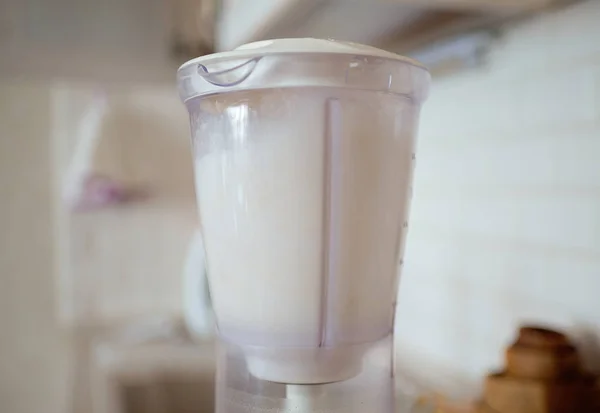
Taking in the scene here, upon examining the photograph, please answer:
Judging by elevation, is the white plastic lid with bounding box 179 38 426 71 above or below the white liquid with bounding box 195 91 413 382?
above

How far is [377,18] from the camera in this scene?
29.8 inches

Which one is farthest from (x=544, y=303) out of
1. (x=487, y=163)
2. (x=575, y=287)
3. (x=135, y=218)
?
(x=135, y=218)

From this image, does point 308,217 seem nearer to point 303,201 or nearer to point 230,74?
point 303,201

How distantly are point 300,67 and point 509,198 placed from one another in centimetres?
40

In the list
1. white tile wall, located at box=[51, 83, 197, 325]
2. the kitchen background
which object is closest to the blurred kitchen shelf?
the kitchen background

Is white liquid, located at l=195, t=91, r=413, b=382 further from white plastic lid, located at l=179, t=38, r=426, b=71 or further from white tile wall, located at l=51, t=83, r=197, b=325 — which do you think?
white tile wall, located at l=51, t=83, r=197, b=325

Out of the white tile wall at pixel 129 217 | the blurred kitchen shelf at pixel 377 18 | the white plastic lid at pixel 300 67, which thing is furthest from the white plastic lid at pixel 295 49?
the white tile wall at pixel 129 217

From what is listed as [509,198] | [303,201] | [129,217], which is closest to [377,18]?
[509,198]

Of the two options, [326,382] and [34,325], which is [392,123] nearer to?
[326,382]

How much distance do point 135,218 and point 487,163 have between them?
1115 mm

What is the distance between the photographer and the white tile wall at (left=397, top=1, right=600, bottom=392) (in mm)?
644

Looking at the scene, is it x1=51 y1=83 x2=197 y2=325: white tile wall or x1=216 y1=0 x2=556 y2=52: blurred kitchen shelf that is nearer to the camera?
x1=216 y1=0 x2=556 y2=52: blurred kitchen shelf

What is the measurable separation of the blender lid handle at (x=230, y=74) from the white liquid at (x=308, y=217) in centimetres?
2

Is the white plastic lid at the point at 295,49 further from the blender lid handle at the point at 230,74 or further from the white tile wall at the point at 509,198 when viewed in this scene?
the white tile wall at the point at 509,198
